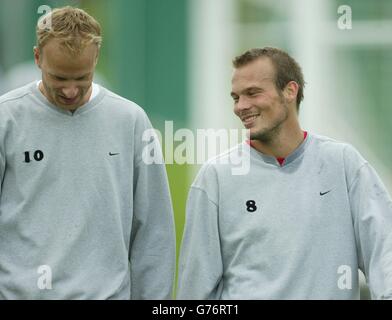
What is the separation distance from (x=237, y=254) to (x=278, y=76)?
82 cm

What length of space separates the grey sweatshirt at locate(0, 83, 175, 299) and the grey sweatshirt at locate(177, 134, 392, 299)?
0.28m

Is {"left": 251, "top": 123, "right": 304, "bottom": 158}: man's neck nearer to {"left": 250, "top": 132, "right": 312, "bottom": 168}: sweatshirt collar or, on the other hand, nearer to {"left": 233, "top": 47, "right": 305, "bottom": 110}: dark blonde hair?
{"left": 250, "top": 132, "right": 312, "bottom": 168}: sweatshirt collar

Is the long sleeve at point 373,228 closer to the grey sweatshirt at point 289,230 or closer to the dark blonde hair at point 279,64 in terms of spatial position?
the grey sweatshirt at point 289,230

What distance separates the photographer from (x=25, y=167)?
15.8 feet

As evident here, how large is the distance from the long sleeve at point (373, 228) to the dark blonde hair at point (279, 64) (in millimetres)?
505

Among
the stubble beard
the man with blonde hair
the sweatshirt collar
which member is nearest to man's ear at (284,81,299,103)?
the stubble beard

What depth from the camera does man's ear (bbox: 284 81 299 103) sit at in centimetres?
524

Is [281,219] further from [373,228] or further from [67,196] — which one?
[67,196]

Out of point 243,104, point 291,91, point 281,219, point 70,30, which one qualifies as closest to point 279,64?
point 291,91

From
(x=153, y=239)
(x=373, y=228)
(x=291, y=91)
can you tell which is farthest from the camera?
(x=291, y=91)

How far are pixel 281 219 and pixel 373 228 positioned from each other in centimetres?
37

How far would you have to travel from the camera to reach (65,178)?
4828 mm

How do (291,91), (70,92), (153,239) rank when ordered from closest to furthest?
(70,92)
(153,239)
(291,91)

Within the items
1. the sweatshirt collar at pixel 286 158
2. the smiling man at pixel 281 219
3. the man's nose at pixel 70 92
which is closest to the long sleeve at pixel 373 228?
the smiling man at pixel 281 219
